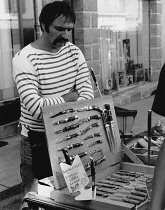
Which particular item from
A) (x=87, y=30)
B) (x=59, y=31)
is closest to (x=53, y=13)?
(x=59, y=31)

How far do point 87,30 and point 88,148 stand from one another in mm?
5151

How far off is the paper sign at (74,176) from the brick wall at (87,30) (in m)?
5.31

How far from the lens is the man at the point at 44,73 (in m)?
2.84

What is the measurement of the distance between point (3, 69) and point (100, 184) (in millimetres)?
4702

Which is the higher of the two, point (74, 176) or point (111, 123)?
point (111, 123)

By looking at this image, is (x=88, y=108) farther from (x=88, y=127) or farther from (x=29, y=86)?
(x=29, y=86)

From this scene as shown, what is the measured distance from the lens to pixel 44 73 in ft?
9.50

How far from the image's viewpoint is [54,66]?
296 centimetres

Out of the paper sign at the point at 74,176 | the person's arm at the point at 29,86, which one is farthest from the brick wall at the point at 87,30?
the paper sign at the point at 74,176

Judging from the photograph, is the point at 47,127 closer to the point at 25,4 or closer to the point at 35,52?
the point at 35,52

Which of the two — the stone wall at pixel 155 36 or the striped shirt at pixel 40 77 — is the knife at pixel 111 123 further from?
the stone wall at pixel 155 36

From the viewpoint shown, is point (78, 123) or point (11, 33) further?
point (11, 33)

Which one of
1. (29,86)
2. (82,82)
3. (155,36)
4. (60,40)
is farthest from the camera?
(155,36)

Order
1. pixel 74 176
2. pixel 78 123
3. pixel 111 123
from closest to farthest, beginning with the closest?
pixel 74 176, pixel 78 123, pixel 111 123
